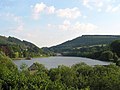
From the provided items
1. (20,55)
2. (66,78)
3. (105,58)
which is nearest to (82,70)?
(66,78)

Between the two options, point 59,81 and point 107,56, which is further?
point 107,56

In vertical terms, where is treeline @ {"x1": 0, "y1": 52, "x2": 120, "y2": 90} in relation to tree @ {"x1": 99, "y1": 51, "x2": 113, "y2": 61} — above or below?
below

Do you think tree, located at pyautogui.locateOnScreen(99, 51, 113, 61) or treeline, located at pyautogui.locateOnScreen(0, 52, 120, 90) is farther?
tree, located at pyautogui.locateOnScreen(99, 51, 113, 61)

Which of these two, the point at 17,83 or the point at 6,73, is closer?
the point at 17,83

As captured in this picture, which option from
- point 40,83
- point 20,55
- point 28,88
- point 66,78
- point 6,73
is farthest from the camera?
point 20,55

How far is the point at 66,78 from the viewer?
40781mm

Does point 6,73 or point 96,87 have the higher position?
point 6,73

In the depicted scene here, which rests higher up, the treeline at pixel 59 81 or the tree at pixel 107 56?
the tree at pixel 107 56

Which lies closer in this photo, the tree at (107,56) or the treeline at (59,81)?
the treeline at (59,81)

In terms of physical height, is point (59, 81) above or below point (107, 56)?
below

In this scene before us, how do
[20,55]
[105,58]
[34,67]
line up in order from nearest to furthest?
[34,67] → [105,58] → [20,55]

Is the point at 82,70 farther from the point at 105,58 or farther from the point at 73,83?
the point at 105,58

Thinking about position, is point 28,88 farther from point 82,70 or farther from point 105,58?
point 105,58

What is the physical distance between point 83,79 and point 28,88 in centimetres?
1423
